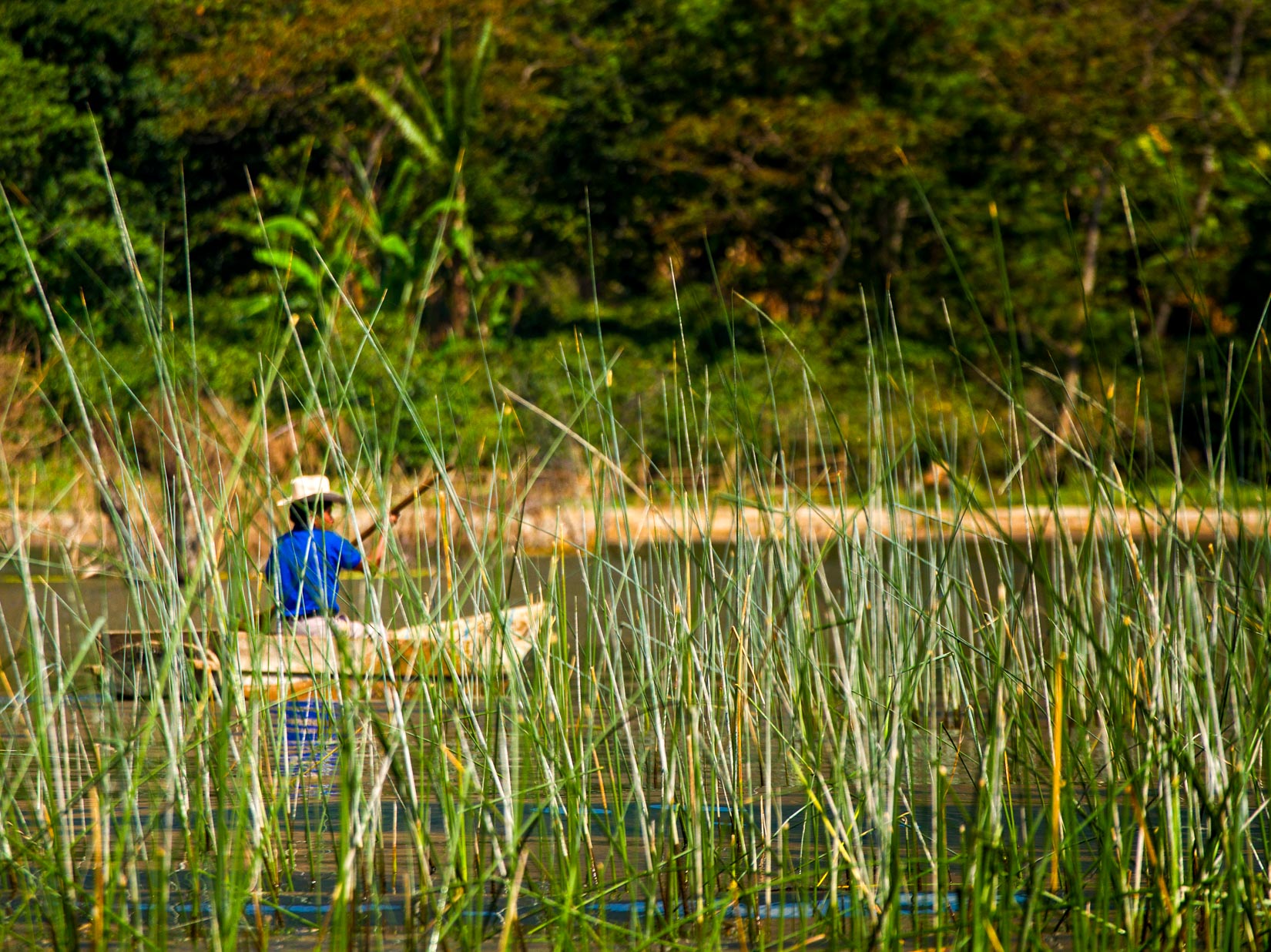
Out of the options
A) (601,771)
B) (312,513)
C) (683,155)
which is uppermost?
(683,155)

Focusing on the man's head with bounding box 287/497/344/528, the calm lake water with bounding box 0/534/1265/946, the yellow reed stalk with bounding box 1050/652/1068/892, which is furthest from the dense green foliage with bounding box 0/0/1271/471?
the yellow reed stalk with bounding box 1050/652/1068/892

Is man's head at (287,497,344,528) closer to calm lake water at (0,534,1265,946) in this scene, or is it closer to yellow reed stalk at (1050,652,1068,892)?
calm lake water at (0,534,1265,946)

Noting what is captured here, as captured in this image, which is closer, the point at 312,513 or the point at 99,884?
the point at 99,884

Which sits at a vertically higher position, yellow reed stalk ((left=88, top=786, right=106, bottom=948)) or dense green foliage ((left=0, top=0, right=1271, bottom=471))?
dense green foliage ((left=0, top=0, right=1271, bottom=471))

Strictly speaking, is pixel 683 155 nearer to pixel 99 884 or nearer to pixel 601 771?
pixel 601 771

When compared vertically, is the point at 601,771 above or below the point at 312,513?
below

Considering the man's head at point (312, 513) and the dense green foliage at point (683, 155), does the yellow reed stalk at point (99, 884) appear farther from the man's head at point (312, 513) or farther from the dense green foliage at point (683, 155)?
the dense green foliage at point (683, 155)

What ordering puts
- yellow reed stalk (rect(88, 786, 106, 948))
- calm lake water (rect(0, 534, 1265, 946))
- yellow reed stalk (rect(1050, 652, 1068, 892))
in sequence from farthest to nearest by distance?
calm lake water (rect(0, 534, 1265, 946)), yellow reed stalk (rect(88, 786, 106, 948)), yellow reed stalk (rect(1050, 652, 1068, 892))

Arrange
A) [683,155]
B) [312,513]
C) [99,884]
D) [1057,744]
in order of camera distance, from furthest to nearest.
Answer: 1. [683,155]
2. [312,513]
3. [99,884]
4. [1057,744]

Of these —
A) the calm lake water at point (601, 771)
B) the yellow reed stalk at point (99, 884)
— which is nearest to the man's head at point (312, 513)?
the calm lake water at point (601, 771)

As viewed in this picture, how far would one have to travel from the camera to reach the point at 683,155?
1498 centimetres

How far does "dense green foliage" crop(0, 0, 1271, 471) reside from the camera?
13.5 m

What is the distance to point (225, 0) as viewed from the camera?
1466 cm

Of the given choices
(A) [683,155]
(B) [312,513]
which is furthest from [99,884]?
(A) [683,155]
